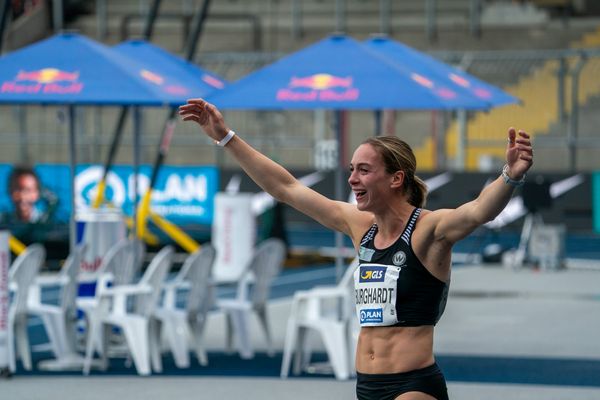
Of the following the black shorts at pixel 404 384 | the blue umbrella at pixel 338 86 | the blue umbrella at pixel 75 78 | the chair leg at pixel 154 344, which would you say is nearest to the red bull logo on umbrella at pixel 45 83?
the blue umbrella at pixel 75 78

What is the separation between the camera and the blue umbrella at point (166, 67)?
11.6 meters

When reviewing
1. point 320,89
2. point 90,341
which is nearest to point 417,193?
point 320,89

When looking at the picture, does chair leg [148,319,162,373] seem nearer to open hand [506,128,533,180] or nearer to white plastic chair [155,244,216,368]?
→ white plastic chair [155,244,216,368]

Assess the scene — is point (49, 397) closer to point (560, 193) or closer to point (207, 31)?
point (560, 193)

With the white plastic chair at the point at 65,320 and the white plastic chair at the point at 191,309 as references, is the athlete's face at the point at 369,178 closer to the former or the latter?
the white plastic chair at the point at 191,309

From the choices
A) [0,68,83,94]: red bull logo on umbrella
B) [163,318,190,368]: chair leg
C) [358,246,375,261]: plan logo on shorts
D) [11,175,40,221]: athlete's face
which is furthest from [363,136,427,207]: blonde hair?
[11,175,40,221]: athlete's face

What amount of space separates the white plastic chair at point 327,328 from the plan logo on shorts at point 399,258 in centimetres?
524

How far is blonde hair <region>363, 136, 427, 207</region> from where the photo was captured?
4.98m

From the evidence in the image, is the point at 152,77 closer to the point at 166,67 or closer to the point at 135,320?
the point at 166,67

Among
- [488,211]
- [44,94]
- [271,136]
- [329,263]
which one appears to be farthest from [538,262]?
[488,211]

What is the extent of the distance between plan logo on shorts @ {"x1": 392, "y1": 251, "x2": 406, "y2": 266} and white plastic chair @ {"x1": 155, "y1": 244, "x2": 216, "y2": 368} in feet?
19.6

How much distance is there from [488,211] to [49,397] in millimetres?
5399

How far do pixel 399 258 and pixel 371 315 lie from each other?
26cm

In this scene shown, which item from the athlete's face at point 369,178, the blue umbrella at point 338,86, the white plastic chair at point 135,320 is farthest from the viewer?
the white plastic chair at point 135,320
